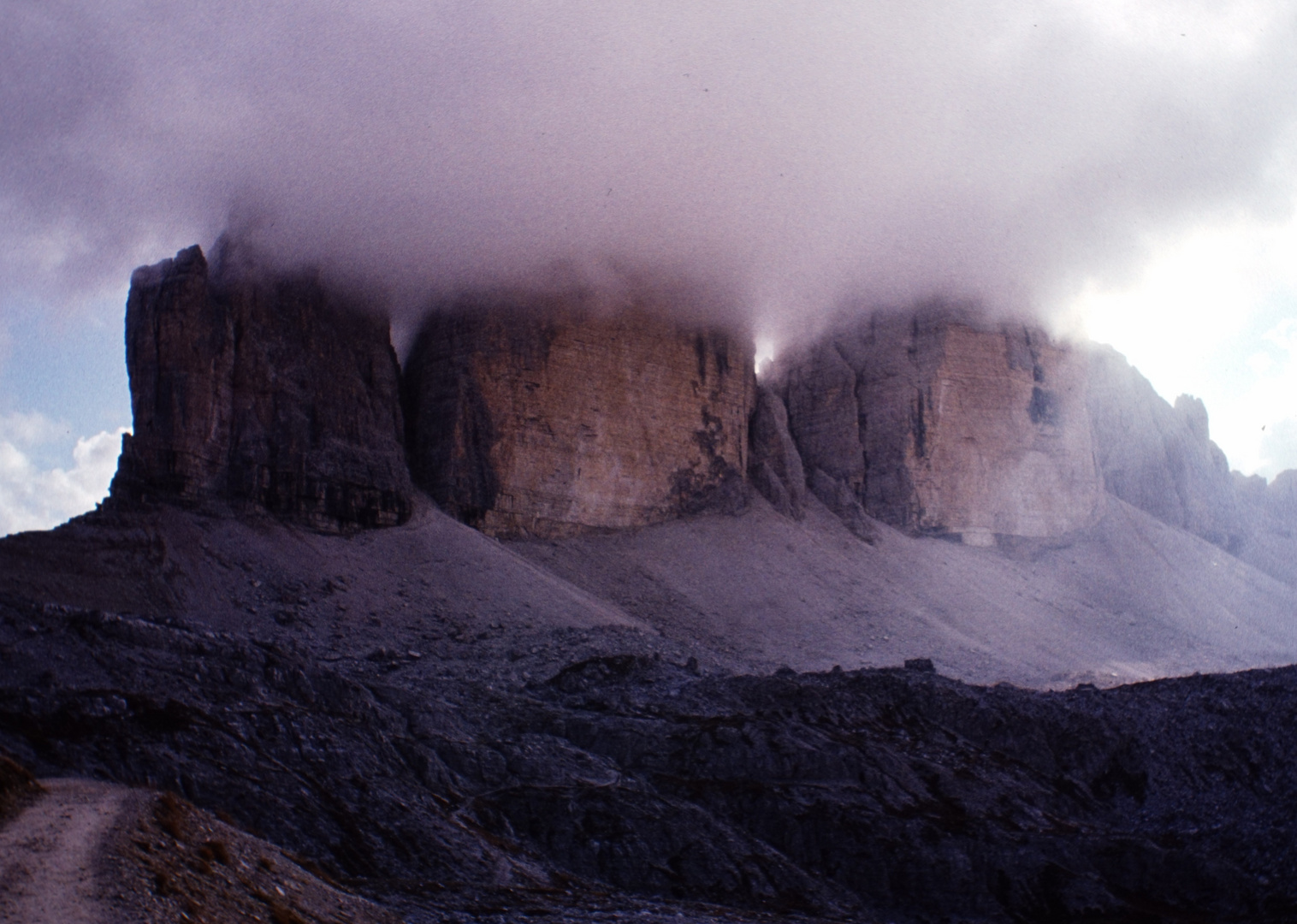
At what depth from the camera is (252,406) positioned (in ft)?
197

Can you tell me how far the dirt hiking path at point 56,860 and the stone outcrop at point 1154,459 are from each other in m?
98.6

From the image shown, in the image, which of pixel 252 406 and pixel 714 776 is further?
pixel 252 406

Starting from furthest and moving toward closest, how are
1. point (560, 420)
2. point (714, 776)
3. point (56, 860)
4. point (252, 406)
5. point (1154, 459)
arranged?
point (1154, 459)
point (560, 420)
point (252, 406)
point (714, 776)
point (56, 860)

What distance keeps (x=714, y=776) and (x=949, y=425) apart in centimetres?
6121

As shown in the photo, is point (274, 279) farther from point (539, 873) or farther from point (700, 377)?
point (539, 873)

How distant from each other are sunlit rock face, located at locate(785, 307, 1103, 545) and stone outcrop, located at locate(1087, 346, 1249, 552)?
49.9ft

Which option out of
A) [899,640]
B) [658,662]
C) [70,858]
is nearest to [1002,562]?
[899,640]

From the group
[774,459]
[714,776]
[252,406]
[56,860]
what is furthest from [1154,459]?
[56,860]

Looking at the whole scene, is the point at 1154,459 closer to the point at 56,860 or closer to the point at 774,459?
the point at 774,459

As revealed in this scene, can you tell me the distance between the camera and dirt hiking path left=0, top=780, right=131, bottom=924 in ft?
40.5

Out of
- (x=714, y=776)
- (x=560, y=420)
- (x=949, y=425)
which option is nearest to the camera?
(x=714, y=776)

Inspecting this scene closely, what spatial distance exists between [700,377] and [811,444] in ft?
48.6

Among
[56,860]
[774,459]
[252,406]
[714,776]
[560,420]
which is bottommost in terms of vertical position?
[714,776]

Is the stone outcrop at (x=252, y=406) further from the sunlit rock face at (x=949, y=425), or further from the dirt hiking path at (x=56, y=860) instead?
the dirt hiking path at (x=56, y=860)
